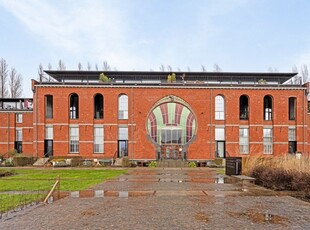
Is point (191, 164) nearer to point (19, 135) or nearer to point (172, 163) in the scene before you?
point (172, 163)

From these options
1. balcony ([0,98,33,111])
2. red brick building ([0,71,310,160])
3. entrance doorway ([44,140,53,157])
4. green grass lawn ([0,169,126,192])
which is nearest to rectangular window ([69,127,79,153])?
red brick building ([0,71,310,160])

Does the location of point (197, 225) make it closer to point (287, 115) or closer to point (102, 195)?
point (102, 195)

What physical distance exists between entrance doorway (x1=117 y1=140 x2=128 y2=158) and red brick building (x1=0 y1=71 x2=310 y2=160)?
0.12m

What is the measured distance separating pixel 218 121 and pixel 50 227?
3534 cm

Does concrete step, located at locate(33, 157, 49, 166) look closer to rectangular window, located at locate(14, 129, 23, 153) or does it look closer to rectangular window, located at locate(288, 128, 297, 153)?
rectangular window, located at locate(14, 129, 23, 153)

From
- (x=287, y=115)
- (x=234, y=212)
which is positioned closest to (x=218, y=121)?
(x=287, y=115)

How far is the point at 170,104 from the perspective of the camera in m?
41.6

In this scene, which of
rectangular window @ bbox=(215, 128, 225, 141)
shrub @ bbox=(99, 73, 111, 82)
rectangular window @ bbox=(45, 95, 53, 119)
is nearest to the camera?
rectangular window @ bbox=(215, 128, 225, 141)

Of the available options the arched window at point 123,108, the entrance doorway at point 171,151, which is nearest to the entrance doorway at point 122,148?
the arched window at point 123,108

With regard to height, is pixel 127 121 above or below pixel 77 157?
above

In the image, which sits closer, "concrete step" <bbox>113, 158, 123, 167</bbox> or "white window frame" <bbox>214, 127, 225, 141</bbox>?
"concrete step" <bbox>113, 158, 123, 167</bbox>

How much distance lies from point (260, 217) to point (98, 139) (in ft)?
112

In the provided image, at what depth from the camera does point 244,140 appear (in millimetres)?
42250

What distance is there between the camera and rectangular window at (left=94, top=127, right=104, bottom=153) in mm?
41656
